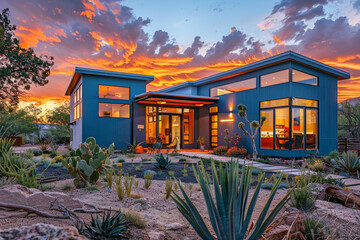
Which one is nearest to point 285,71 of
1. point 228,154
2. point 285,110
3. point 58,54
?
point 285,110

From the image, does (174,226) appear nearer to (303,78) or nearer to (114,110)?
(303,78)

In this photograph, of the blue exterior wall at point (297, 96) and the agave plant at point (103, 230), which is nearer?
the agave plant at point (103, 230)

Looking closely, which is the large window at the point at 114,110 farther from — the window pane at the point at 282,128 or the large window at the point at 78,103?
the window pane at the point at 282,128

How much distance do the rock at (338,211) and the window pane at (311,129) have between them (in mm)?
8567

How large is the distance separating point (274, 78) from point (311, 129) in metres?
3.03

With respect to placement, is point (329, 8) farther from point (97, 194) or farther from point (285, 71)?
point (97, 194)

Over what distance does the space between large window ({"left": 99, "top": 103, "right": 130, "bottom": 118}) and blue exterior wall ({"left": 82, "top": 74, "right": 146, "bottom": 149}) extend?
214mm

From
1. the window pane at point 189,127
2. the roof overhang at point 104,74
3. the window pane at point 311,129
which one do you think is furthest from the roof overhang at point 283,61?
the roof overhang at point 104,74

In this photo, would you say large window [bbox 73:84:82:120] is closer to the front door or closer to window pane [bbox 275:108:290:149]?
the front door

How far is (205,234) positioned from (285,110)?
10.2 meters

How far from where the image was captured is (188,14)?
442 inches

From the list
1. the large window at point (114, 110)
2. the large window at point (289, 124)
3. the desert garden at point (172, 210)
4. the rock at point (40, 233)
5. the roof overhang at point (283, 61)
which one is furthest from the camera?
the large window at point (114, 110)

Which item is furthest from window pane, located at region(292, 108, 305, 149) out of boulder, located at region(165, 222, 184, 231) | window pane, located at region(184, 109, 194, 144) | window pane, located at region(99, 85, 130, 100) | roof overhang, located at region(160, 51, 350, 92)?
boulder, located at region(165, 222, 184, 231)

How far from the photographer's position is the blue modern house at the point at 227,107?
10969 millimetres
